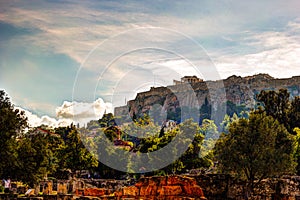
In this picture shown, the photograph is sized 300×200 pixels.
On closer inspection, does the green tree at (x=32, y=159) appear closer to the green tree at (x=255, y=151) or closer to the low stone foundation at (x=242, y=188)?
the low stone foundation at (x=242, y=188)

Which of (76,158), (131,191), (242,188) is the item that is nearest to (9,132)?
(131,191)

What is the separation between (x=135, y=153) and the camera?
85.9 m

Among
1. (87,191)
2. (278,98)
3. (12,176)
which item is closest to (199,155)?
(278,98)

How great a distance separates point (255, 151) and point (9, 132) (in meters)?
18.9

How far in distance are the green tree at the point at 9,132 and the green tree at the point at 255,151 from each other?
634 inches

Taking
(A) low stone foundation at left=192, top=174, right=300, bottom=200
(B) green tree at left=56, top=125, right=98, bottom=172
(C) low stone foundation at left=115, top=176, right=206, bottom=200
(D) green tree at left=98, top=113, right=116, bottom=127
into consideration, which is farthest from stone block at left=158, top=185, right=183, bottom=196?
(D) green tree at left=98, top=113, right=116, bottom=127

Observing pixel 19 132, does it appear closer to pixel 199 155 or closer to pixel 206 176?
pixel 206 176

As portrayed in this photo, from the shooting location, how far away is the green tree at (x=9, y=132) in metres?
40.0

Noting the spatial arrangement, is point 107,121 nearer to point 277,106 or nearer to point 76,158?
point 76,158

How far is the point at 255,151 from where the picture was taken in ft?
142

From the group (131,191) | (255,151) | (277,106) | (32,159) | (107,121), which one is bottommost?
(131,191)

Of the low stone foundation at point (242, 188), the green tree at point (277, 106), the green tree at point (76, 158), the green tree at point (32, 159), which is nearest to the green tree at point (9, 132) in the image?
the green tree at point (32, 159)

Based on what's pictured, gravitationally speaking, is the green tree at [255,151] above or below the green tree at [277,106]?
below

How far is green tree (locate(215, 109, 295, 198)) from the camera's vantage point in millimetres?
42594
